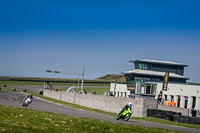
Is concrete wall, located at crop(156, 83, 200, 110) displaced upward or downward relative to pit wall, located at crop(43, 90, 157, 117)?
upward

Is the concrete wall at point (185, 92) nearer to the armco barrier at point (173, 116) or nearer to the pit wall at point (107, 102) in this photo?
the pit wall at point (107, 102)

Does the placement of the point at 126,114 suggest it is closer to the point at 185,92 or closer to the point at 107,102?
the point at 107,102

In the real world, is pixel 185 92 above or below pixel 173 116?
above

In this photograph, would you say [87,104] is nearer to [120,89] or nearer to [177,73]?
[120,89]

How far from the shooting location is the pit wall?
3747 cm

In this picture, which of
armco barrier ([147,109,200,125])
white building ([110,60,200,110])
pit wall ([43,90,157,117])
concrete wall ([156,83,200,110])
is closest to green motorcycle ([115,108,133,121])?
Result: armco barrier ([147,109,200,125])

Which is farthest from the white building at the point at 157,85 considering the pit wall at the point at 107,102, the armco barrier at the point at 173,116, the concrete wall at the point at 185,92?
the armco barrier at the point at 173,116

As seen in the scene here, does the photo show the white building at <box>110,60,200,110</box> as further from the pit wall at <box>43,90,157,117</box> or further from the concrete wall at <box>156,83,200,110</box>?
the pit wall at <box>43,90,157,117</box>

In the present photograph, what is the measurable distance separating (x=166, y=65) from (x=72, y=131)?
73.4 metres

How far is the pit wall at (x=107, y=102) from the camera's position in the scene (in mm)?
37469

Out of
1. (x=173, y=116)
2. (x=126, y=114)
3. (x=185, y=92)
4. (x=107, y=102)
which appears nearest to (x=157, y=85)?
(x=185, y=92)

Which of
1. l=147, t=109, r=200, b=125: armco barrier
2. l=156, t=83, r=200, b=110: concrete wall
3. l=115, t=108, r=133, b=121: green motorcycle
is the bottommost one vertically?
l=147, t=109, r=200, b=125: armco barrier

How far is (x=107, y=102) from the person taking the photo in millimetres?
47500

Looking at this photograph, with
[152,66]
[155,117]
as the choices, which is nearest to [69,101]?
[152,66]
